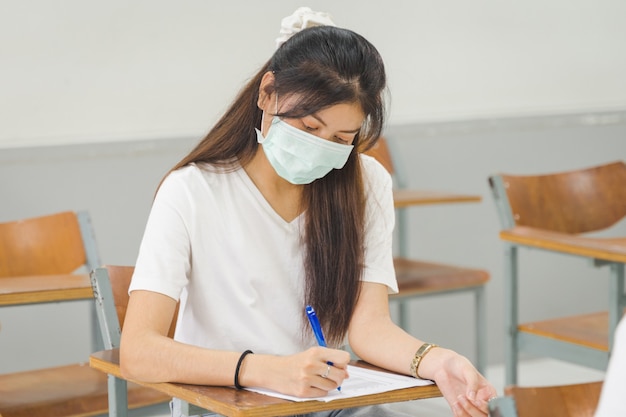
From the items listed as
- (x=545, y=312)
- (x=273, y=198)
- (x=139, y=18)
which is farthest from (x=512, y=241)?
(x=545, y=312)

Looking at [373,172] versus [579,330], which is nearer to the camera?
[373,172]

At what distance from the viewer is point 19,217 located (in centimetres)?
341

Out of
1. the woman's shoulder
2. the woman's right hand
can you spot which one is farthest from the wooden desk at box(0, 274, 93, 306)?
the woman's right hand

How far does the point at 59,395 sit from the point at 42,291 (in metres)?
0.23

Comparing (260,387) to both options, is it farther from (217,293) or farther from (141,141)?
(141,141)

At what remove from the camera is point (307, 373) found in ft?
4.98

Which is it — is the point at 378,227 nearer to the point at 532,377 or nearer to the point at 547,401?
the point at 547,401

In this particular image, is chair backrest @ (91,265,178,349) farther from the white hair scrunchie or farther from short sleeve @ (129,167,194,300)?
the white hair scrunchie

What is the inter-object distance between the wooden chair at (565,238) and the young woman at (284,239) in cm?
97

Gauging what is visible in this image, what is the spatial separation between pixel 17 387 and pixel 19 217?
104 centimetres

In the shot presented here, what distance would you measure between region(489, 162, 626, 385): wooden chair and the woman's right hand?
1316 millimetres

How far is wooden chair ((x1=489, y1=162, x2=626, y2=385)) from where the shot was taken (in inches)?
109

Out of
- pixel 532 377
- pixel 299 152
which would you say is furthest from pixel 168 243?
pixel 532 377

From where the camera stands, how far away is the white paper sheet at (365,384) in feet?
5.07
